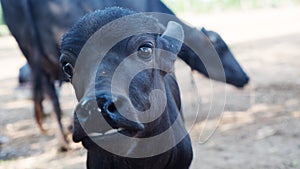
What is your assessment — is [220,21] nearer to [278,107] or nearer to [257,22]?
[257,22]

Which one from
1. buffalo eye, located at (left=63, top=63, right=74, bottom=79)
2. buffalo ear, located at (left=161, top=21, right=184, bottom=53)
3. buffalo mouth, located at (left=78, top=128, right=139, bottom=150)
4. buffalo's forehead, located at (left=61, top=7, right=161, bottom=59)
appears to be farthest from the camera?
buffalo ear, located at (left=161, top=21, right=184, bottom=53)

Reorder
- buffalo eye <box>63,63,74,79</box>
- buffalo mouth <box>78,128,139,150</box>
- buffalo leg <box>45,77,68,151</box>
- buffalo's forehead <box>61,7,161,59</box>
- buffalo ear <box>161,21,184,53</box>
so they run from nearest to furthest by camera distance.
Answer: buffalo mouth <box>78,128,139,150</box> → buffalo's forehead <box>61,7,161,59</box> → buffalo eye <box>63,63,74,79</box> → buffalo ear <box>161,21,184,53</box> → buffalo leg <box>45,77,68,151</box>

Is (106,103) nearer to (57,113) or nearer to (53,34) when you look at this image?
(53,34)

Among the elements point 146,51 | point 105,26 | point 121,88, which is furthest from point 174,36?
point 121,88

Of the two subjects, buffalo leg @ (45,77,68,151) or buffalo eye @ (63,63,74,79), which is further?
buffalo leg @ (45,77,68,151)

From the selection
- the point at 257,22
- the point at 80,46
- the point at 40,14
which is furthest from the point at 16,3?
the point at 257,22

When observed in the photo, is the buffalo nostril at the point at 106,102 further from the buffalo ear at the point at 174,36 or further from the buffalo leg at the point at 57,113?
the buffalo leg at the point at 57,113

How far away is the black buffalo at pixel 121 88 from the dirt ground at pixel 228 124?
1501mm

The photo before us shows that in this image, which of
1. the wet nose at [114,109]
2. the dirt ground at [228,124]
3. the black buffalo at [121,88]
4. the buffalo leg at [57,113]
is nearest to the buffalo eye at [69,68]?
the black buffalo at [121,88]

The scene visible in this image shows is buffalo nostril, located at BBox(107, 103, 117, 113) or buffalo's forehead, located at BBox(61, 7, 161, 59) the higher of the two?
buffalo's forehead, located at BBox(61, 7, 161, 59)

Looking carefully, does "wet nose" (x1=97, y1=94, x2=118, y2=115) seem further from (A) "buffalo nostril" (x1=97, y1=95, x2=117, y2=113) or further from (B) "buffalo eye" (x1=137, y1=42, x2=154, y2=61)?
(B) "buffalo eye" (x1=137, y1=42, x2=154, y2=61)

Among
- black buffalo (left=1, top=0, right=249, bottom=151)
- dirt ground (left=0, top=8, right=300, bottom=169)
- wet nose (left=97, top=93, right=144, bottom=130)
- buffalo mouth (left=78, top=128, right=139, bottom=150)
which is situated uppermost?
wet nose (left=97, top=93, right=144, bottom=130)

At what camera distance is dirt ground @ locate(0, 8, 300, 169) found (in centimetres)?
467

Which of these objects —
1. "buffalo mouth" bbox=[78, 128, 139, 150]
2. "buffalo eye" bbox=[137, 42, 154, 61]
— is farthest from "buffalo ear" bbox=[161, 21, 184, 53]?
"buffalo mouth" bbox=[78, 128, 139, 150]
